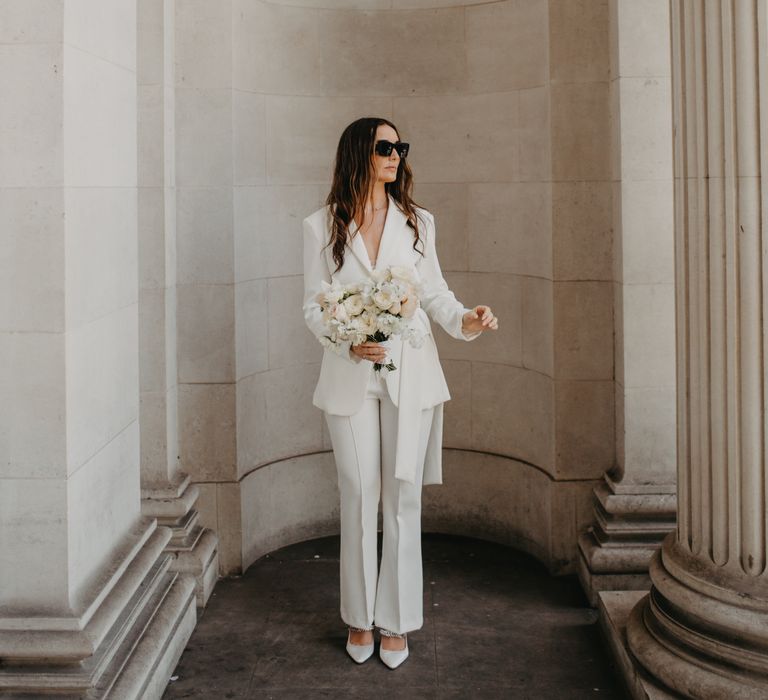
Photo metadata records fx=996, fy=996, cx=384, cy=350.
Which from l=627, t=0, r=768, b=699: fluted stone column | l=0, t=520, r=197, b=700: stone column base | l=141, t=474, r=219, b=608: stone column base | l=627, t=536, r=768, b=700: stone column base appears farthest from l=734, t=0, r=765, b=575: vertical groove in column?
l=141, t=474, r=219, b=608: stone column base

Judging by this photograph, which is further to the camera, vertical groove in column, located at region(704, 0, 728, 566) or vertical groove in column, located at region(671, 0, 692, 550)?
vertical groove in column, located at region(671, 0, 692, 550)

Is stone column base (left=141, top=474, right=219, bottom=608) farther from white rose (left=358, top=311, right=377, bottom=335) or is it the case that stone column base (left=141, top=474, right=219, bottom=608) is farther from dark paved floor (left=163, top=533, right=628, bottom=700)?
white rose (left=358, top=311, right=377, bottom=335)

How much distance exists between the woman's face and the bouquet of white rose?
57 cm

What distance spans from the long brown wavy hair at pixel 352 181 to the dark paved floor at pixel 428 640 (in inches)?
73.0

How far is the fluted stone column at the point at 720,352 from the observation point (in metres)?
3.68

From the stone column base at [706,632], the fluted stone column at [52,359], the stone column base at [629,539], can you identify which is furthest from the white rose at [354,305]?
the stone column base at [629,539]

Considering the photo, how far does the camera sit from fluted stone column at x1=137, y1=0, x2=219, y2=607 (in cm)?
528

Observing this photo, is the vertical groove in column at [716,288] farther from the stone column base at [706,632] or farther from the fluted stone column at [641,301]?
the fluted stone column at [641,301]

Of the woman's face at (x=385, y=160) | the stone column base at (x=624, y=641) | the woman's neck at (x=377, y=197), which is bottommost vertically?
the stone column base at (x=624, y=641)

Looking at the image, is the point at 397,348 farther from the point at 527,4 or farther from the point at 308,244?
the point at 527,4

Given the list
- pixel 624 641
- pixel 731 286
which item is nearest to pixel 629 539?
pixel 624 641

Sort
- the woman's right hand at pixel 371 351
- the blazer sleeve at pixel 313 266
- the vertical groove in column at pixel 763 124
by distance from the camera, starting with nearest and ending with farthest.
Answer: the vertical groove in column at pixel 763 124 → the woman's right hand at pixel 371 351 → the blazer sleeve at pixel 313 266

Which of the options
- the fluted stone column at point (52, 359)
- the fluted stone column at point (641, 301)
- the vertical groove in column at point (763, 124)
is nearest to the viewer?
the fluted stone column at point (52, 359)

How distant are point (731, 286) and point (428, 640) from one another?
7.43 ft
